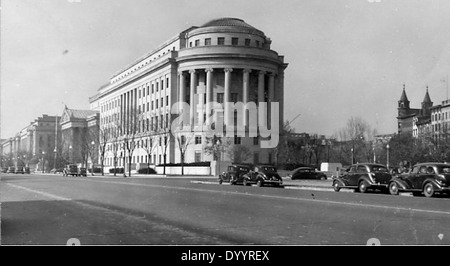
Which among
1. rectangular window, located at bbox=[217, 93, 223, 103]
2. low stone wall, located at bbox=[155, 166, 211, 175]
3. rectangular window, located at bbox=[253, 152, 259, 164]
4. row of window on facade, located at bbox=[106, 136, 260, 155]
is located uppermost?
rectangular window, located at bbox=[217, 93, 223, 103]

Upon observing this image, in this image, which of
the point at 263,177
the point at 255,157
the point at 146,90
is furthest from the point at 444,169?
the point at 146,90

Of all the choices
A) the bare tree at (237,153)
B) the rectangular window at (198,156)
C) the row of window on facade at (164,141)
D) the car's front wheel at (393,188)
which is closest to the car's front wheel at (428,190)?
the car's front wheel at (393,188)

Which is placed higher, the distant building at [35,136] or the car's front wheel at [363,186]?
the distant building at [35,136]

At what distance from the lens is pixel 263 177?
2978 cm

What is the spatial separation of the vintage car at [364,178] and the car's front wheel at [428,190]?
248 centimetres

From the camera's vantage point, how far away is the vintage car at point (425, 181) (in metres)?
19.5

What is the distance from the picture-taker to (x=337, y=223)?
8.58 meters

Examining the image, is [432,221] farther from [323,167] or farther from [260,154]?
[260,154]

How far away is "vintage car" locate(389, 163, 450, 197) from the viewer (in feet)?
64.1

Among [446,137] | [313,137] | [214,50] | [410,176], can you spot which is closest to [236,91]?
[214,50]

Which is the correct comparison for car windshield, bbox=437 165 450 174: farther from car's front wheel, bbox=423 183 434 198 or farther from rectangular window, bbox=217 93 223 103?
rectangular window, bbox=217 93 223 103

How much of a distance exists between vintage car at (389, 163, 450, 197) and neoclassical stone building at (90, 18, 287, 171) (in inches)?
1931

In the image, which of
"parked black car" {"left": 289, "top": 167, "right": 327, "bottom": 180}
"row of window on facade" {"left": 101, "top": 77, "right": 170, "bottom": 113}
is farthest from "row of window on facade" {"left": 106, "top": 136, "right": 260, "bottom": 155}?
"parked black car" {"left": 289, "top": 167, "right": 327, "bottom": 180}

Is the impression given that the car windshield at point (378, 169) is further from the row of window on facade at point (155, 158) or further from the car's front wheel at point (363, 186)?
the row of window on facade at point (155, 158)
